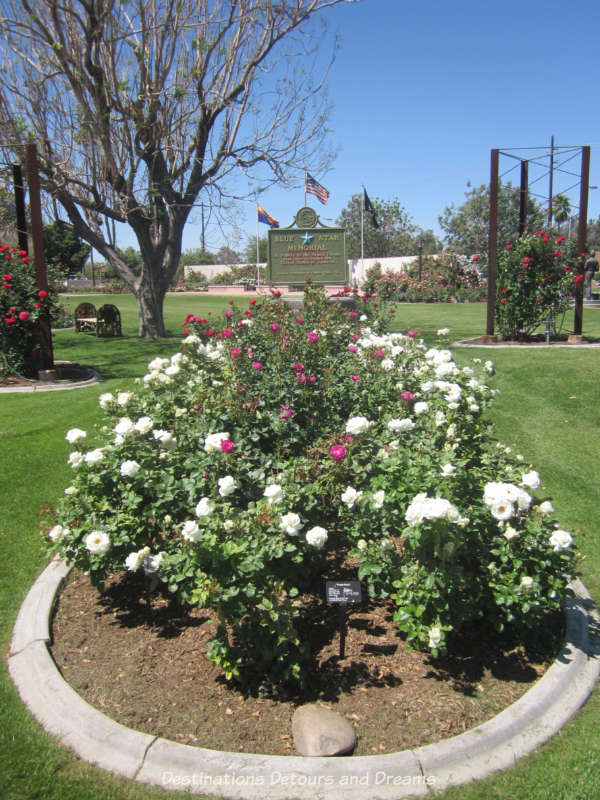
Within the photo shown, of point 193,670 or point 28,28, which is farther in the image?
point 28,28

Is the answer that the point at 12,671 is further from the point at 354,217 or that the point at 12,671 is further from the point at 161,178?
the point at 354,217

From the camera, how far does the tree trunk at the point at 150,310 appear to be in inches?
537

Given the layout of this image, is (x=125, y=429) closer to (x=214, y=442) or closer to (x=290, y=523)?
(x=214, y=442)

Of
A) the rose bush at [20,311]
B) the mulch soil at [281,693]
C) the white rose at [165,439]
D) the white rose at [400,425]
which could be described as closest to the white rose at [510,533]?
the mulch soil at [281,693]

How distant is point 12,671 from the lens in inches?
113

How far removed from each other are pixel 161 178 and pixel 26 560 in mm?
10416

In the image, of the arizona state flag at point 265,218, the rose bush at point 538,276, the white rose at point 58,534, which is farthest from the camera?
the arizona state flag at point 265,218

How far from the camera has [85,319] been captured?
51.9ft

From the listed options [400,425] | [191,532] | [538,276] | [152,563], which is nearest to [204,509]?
[191,532]

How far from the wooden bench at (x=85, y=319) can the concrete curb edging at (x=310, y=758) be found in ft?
45.3

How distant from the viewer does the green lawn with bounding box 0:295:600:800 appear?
2.29 meters

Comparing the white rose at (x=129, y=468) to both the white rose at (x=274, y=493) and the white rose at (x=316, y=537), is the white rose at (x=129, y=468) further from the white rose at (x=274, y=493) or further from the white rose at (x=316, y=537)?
the white rose at (x=316, y=537)

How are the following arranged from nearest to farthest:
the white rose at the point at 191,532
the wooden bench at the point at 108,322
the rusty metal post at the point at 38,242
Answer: the white rose at the point at 191,532
the rusty metal post at the point at 38,242
the wooden bench at the point at 108,322

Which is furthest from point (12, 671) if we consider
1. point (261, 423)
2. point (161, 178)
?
point (161, 178)
